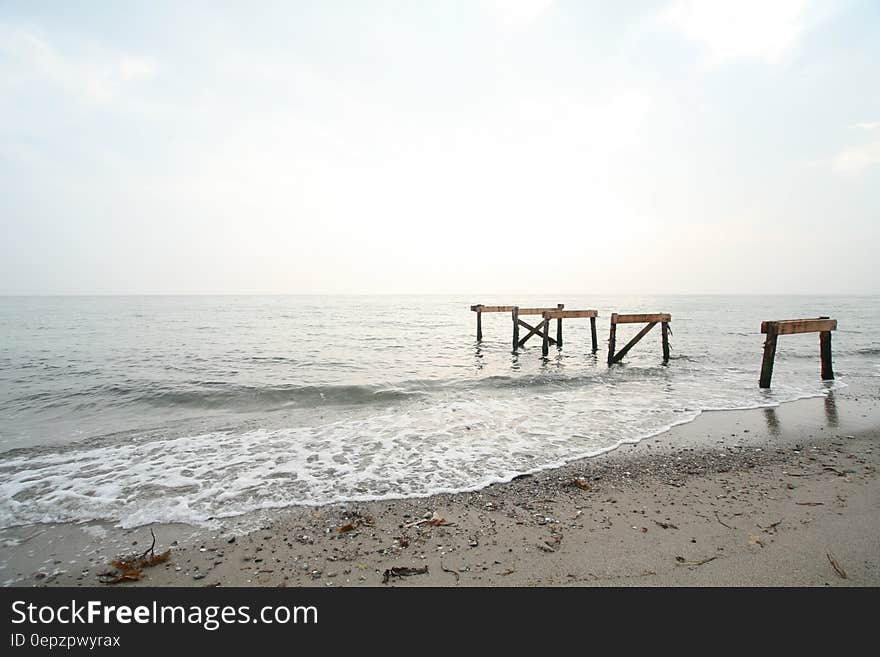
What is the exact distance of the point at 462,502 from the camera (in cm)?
479

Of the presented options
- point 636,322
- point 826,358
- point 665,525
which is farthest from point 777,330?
point 665,525

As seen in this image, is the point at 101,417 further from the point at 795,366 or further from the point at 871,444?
the point at 795,366

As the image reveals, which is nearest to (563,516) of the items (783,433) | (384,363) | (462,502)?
(462,502)

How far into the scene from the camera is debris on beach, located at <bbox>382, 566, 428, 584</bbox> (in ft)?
10.8

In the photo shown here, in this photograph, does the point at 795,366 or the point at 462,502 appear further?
the point at 795,366

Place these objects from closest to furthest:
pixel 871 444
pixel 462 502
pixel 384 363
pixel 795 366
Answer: pixel 462 502 → pixel 871 444 → pixel 795 366 → pixel 384 363

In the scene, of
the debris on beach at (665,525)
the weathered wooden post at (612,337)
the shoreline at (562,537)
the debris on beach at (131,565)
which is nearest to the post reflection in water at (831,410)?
the shoreline at (562,537)

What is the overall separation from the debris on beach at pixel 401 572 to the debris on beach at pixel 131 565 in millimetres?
2126

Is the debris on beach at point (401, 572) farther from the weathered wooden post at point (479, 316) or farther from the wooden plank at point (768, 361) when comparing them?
the weathered wooden post at point (479, 316)

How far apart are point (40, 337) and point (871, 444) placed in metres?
38.5

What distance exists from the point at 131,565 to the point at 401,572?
2.50 metres

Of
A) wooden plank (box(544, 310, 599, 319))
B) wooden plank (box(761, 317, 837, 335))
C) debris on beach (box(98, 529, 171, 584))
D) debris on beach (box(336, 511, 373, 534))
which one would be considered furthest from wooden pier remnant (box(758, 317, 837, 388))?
debris on beach (box(98, 529, 171, 584))

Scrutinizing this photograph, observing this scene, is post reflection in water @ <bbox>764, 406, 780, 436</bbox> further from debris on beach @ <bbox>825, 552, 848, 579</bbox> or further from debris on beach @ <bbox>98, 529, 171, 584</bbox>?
debris on beach @ <bbox>98, 529, 171, 584</bbox>

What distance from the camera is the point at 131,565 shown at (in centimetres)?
363
